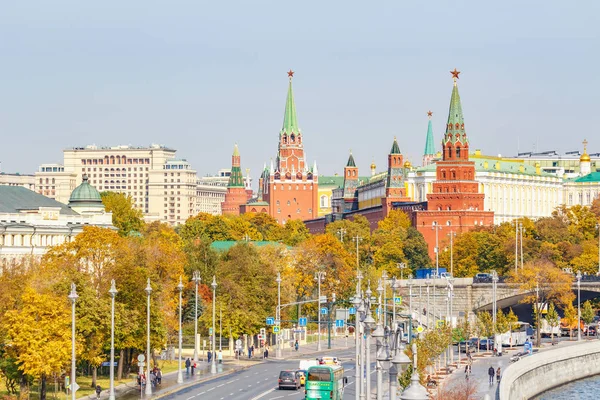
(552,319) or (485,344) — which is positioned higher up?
(552,319)

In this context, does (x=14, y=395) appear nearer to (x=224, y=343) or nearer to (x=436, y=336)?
(x=436, y=336)

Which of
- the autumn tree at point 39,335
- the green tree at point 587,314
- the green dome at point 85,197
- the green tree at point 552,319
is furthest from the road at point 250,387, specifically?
the green dome at point 85,197

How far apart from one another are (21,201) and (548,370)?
74.0 metres

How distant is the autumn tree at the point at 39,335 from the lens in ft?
272

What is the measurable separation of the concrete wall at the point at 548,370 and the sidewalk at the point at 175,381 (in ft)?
64.8

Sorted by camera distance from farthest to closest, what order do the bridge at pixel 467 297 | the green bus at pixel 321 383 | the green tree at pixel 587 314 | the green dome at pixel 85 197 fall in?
1. the green dome at pixel 85 197
2. the bridge at pixel 467 297
3. the green tree at pixel 587 314
4. the green bus at pixel 321 383

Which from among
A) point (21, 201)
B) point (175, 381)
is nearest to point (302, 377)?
point (175, 381)

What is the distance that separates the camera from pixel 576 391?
11569cm

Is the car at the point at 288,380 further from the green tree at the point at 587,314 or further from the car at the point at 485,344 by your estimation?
the green tree at the point at 587,314

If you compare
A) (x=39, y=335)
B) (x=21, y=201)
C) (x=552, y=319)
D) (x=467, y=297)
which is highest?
(x=21, y=201)

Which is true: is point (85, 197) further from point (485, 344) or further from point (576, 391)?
point (576, 391)

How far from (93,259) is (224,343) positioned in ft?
88.4

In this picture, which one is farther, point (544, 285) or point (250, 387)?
point (544, 285)

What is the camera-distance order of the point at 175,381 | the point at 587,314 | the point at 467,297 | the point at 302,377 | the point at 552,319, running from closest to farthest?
the point at 302,377 < the point at 175,381 < the point at 552,319 < the point at 587,314 < the point at 467,297
